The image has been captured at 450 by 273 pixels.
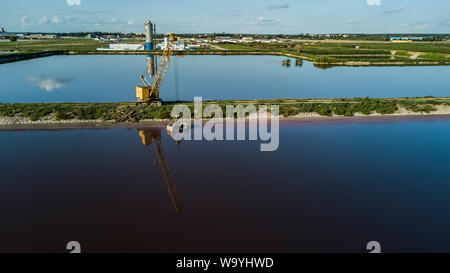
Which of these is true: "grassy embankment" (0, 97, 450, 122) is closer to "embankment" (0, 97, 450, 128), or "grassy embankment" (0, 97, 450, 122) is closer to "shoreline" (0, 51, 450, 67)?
"embankment" (0, 97, 450, 128)

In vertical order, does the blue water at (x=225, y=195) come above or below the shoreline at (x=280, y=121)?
below

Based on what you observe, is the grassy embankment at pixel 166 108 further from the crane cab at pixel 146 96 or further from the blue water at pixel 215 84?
the blue water at pixel 215 84

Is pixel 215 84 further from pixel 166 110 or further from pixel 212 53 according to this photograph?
pixel 212 53

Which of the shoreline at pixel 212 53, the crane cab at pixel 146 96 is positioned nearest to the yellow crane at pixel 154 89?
the crane cab at pixel 146 96

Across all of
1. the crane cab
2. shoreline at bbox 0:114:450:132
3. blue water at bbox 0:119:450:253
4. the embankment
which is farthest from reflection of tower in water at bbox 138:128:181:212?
the crane cab
